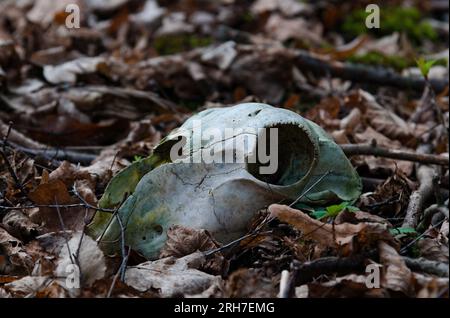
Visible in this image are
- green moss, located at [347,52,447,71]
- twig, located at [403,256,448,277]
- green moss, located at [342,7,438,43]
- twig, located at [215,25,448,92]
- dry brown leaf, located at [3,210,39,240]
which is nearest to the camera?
twig, located at [403,256,448,277]

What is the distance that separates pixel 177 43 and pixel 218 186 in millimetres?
3366

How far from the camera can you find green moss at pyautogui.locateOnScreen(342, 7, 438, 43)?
6461mm

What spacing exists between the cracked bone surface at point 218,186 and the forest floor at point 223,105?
0.23ft

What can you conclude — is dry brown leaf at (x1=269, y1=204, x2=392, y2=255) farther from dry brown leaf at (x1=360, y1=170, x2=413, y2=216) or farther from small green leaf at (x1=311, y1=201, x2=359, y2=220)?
dry brown leaf at (x1=360, y1=170, x2=413, y2=216)

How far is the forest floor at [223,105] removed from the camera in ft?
7.61

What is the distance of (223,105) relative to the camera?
4.42 meters

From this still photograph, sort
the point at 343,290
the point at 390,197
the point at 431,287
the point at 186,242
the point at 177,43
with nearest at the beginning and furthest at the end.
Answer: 1. the point at 431,287
2. the point at 343,290
3. the point at 186,242
4. the point at 390,197
5. the point at 177,43

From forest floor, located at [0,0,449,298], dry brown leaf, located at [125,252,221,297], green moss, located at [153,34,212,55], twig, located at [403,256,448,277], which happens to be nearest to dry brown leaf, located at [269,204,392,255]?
forest floor, located at [0,0,449,298]

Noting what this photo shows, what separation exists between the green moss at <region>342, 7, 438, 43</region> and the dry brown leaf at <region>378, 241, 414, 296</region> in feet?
14.5

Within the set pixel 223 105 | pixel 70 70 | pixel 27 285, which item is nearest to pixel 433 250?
pixel 27 285

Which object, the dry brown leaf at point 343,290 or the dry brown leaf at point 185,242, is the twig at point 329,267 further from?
the dry brown leaf at point 185,242

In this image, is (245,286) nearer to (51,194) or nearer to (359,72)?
(51,194)

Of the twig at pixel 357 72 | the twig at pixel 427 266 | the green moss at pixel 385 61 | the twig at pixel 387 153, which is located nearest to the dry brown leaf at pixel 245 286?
the twig at pixel 427 266

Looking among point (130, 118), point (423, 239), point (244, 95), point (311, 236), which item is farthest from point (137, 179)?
point (244, 95)
